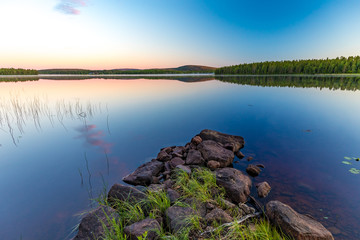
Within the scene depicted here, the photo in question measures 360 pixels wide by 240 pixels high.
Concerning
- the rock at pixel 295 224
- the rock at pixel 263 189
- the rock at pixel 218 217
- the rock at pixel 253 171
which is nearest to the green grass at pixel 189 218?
the rock at pixel 218 217

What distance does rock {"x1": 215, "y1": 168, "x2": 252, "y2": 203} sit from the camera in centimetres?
677

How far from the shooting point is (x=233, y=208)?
19.6 feet

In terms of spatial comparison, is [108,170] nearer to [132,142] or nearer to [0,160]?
[132,142]

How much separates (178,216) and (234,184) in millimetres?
3010

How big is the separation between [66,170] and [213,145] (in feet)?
30.4

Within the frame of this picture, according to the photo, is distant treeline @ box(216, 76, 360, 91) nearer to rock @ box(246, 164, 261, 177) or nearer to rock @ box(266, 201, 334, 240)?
rock @ box(246, 164, 261, 177)

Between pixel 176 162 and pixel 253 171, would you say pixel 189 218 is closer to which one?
pixel 176 162

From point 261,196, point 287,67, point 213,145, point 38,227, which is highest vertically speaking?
point 287,67

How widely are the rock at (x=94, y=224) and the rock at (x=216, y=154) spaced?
608 centimetres

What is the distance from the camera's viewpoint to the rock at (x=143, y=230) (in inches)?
175

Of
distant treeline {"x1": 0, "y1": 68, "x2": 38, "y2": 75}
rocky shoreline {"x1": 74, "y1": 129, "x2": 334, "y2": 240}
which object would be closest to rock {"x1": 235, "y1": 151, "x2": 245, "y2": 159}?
rocky shoreline {"x1": 74, "y1": 129, "x2": 334, "y2": 240}

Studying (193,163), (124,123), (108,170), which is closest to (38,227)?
(108,170)

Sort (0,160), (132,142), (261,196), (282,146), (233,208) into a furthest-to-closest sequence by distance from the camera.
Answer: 1. (132,142)
2. (282,146)
3. (0,160)
4. (261,196)
5. (233,208)

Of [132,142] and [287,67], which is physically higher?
[287,67]
